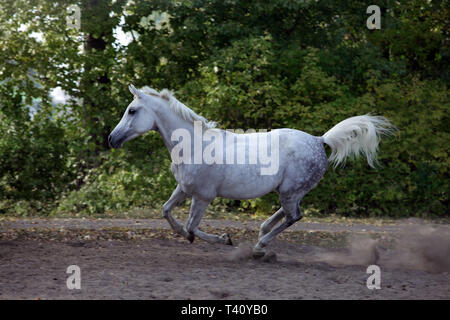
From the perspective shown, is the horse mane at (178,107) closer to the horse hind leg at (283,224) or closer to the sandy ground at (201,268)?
the horse hind leg at (283,224)

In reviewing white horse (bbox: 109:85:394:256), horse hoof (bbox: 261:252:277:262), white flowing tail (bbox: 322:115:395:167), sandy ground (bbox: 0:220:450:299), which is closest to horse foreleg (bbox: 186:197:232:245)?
white horse (bbox: 109:85:394:256)

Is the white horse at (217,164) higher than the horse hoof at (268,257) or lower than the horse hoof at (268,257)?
higher

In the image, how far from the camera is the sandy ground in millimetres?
5562

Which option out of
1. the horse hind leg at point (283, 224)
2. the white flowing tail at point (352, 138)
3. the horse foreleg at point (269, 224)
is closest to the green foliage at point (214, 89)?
the white flowing tail at point (352, 138)

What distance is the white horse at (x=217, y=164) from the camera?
7.01 metres

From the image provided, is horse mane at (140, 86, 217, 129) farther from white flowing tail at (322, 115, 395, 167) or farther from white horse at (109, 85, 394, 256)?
white flowing tail at (322, 115, 395, 167)

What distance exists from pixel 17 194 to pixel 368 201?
25.8 feet

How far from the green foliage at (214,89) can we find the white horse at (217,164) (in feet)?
16.8

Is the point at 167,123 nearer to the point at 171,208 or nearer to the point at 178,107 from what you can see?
the point at 178,107

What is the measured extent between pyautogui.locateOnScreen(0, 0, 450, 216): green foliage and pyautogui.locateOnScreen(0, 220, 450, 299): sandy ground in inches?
130

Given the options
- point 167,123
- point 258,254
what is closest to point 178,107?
point 167,123

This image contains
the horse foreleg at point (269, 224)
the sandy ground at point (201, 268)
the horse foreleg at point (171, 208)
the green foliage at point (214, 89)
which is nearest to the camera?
the sandy ground at point (201, 268)

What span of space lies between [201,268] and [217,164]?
4.14 ft
